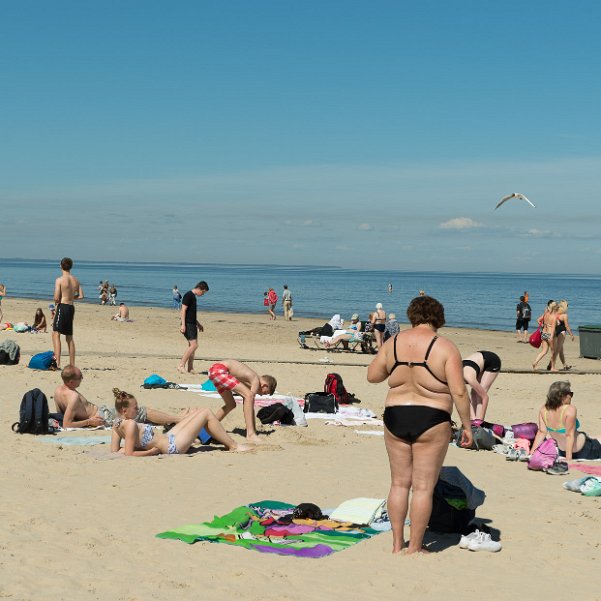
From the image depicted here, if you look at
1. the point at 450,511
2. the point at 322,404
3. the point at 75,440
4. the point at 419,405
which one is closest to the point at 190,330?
the point at 322,404

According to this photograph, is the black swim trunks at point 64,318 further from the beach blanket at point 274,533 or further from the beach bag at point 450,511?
the beach bag at point 450,511

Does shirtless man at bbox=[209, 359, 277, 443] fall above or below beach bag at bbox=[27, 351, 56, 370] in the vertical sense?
above

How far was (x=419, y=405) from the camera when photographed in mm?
5590

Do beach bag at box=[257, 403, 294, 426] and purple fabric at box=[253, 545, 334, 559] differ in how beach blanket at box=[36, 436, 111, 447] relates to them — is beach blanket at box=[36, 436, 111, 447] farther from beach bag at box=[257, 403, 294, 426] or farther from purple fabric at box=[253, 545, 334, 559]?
purple fabric at box=[253, 545, 334, 559]

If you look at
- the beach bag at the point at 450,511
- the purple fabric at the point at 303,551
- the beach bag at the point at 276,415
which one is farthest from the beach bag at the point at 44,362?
the beach bag at the point at 450,511

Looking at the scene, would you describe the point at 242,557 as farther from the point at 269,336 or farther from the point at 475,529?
the point at 269,336

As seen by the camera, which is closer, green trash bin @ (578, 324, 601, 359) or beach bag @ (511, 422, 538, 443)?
beach bag @ (511, 422, 538, 443)

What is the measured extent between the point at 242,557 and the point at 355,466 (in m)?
3.12

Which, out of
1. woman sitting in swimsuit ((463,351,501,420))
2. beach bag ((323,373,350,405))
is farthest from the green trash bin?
woman sitting in swimsuit ((463,351,501,420))

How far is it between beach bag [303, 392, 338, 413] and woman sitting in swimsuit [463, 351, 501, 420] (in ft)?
6.44

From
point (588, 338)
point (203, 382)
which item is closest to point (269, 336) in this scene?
point (588, 338)

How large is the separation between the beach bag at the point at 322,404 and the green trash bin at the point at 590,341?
13237 mm

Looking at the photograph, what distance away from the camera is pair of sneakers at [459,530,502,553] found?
6.03 m

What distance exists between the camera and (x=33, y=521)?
6.37 metres
